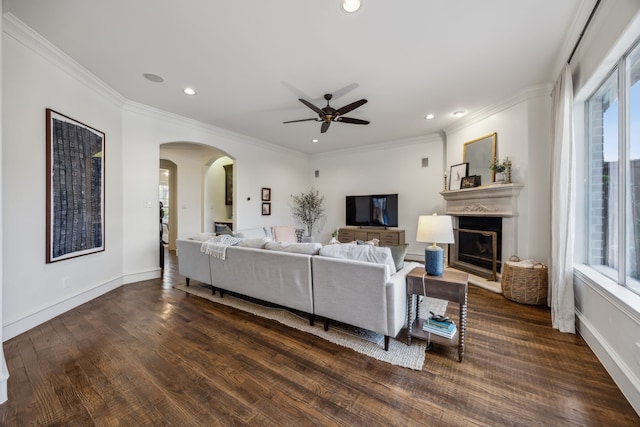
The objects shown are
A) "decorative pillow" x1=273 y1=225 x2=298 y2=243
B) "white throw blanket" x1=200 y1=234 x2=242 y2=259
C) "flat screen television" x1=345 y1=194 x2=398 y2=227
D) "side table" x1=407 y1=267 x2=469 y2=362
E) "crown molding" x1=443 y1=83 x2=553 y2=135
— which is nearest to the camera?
"side table" x1=407 y1=267 x2=469 y2=362

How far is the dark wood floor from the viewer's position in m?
1.50

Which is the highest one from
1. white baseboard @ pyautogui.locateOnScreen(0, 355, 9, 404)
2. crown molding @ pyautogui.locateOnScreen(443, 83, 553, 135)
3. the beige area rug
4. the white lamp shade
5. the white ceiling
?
the white ceiling

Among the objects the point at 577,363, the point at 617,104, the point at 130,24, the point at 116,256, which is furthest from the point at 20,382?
the point at 617,104

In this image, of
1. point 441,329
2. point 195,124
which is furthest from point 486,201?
point 195,124

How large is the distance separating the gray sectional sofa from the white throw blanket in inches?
2.6

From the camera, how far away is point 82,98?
123 inches

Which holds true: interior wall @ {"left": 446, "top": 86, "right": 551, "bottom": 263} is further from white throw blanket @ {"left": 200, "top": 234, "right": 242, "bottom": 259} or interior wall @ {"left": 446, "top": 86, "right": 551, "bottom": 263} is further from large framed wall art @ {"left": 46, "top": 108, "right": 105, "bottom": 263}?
large framed wall art @ {"left": 46, "top": 108, "right": 105, "bottom": 263}

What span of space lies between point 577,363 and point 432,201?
390 centimetres

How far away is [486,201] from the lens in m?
4.03

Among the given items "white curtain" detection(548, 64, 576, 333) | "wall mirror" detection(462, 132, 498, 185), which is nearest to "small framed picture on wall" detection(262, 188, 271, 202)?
"wall mirror" detection(462, 132, 498, 185)

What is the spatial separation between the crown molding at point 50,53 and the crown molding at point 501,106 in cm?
558

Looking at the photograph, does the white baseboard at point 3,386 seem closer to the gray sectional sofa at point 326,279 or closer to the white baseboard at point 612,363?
the gray sectional sofa at point 326,279

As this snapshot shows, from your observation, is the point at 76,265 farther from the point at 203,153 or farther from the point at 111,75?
the point at 203,153

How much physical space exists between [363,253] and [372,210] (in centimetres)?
408
